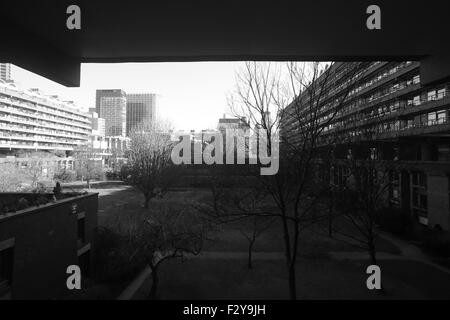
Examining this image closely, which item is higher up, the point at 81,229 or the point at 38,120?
the point at 38,120

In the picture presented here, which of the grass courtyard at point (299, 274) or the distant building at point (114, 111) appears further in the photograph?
the distant building at point (114, 111)

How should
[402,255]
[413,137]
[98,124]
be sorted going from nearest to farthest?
[402,255] → [413,137] → [98,124]

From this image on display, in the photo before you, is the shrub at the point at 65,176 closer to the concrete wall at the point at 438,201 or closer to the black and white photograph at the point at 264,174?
the black and white photograph at the point at 264,174

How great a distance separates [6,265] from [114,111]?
563 ft

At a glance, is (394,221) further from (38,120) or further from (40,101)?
(40,101)

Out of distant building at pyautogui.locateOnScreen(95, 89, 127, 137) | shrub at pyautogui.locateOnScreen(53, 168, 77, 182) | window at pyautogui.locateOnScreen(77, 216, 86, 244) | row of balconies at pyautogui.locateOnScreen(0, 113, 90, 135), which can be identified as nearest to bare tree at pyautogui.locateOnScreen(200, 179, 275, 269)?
window at pyautogui.locateOnScreen(77, 216, 86, 244)

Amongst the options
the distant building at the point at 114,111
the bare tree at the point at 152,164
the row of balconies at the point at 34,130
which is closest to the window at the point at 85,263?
the bare tree at the point at 152,164

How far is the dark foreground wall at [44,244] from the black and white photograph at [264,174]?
7 centimetres

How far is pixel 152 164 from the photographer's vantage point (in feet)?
132

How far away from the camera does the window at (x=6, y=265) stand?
1038 centimetres

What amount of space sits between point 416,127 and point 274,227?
18.3m

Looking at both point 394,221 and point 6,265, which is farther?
point 394,221

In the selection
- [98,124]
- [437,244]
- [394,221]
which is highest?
[98,124]

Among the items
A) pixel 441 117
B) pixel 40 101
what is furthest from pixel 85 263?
Result: pixel 40 101
